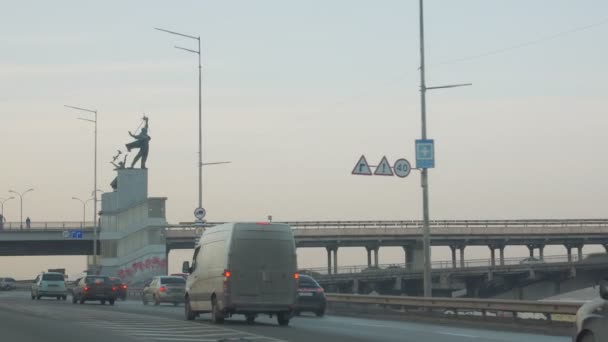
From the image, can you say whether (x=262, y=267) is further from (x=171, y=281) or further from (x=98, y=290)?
(x=98, y=290)

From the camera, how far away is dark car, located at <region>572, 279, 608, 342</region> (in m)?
13.3

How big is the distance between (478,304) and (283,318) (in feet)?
19.6

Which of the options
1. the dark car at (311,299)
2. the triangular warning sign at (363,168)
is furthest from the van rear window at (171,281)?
the triangular warning sign at (363,168)

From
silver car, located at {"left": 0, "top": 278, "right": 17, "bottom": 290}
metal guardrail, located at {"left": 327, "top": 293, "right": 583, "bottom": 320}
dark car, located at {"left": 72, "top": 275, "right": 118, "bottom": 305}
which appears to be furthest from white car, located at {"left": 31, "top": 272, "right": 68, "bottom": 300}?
silver car, located at {"left": 0, "top": 278, "right": 17, "bottom": 290}

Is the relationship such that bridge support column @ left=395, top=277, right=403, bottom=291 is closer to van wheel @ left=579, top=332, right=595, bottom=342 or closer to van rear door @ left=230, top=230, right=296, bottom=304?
van rear door @ left=230, top=230, right=296, bottom=304

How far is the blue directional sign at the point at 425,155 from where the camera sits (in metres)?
37.6

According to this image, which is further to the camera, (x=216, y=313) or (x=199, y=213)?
(x=199, y=213)

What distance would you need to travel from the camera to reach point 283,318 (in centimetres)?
3059

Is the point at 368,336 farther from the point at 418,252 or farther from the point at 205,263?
the point at 418,252

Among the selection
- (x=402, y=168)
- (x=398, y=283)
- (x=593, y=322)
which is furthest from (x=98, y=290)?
(x=398, y=283)

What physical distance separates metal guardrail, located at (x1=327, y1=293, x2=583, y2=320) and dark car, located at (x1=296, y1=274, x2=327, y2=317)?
105 inches

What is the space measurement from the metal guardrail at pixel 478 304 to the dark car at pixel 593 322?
1274 cm

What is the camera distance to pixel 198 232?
5719 centimetres

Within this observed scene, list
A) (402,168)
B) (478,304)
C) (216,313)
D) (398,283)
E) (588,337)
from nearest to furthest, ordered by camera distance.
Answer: (588,337), (216,313), (478,304), (402,168), (398,283)
